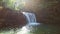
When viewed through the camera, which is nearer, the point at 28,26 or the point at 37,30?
the point at 37,30

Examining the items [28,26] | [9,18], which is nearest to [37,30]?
[28,26]

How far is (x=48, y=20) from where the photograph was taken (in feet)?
7.38

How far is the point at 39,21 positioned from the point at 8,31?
1.43ft

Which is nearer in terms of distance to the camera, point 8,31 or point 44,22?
point 8,31

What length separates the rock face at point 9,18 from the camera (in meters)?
2.13

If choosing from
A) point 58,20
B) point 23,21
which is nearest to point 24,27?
point 23,21

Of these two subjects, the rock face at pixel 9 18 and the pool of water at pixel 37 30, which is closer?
→ the pool of water at pixel 37 30

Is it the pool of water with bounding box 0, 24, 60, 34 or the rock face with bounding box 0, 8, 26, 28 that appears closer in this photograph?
the pool of water with bounding box 0, 24, 60, 34

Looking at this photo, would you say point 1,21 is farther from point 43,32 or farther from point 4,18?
point 43,32

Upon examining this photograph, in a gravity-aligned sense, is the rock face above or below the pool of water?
above

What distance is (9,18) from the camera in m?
2.17

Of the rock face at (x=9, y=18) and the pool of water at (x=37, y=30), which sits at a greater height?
the rock face at (x=9, y=18)

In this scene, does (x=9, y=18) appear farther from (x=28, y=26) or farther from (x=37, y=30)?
(x=37, y=30)

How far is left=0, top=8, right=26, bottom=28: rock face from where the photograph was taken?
213cm
